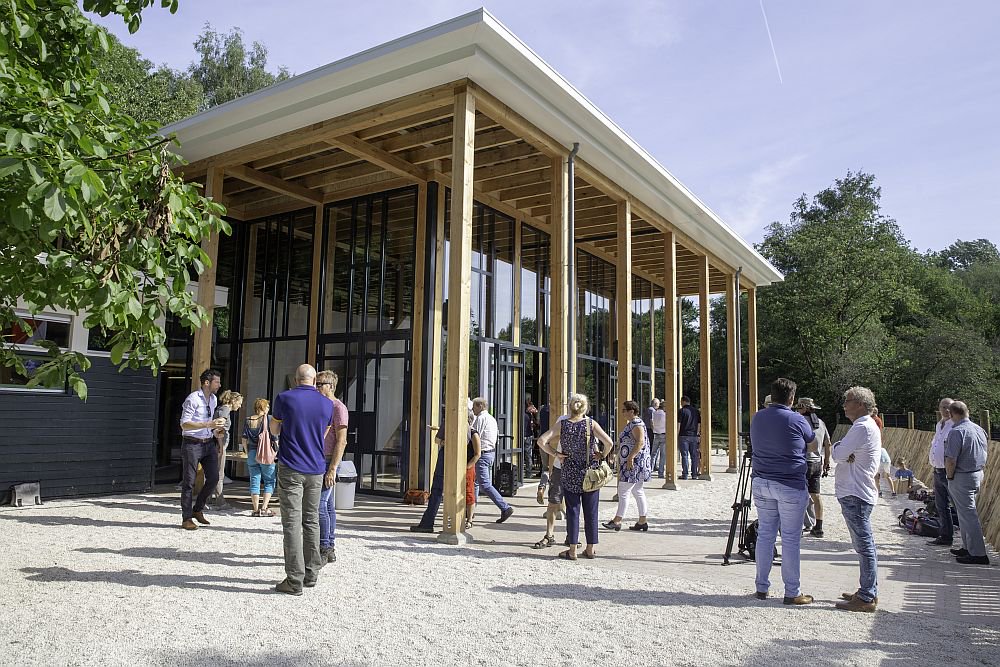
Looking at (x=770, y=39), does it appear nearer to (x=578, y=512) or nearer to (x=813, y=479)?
(x=813, y=479)

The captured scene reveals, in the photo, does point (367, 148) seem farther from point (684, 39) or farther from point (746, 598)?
point (746, 598)

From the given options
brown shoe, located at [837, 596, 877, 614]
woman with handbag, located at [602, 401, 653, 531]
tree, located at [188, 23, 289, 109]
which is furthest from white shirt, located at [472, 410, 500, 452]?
tree, located at [188, 23, 289, 109]

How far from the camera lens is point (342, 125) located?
8883 mm

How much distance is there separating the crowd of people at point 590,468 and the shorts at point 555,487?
1 centimetres

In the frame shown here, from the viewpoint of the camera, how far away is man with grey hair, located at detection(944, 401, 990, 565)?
271 inches

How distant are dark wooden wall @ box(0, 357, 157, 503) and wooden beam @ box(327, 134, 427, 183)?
475 cm

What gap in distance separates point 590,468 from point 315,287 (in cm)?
722

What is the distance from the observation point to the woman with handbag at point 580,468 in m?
6.52

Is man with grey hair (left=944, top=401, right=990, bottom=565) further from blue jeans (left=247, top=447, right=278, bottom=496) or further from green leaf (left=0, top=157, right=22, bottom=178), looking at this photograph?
green leaf (left=0, top=157, right=22, bottom=178)

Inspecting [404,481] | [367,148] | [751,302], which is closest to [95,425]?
[404,481]

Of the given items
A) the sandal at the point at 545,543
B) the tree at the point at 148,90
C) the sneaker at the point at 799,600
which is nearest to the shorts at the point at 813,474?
the sneaker at the point at 799,600

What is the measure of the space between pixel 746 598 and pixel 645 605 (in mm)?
878

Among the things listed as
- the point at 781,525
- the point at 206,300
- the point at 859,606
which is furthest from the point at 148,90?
the point at 859,606

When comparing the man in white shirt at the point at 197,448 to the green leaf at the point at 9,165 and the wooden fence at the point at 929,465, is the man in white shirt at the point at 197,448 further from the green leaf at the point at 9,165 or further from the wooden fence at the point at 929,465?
the wooden fence at the point at 929,465
